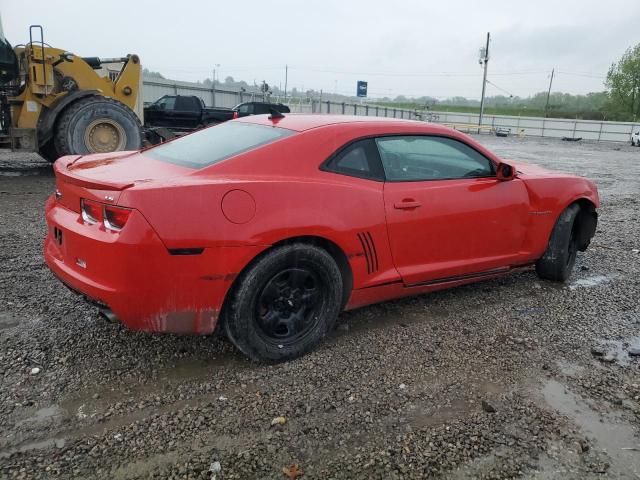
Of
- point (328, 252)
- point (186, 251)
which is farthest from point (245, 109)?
point (186, 251)

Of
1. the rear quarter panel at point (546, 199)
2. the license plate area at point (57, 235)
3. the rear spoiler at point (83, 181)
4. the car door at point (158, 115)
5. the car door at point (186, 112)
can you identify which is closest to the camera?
the rear spoiler at point (83, 181)

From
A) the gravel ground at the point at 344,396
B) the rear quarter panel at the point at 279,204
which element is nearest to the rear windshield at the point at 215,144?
the rear quarter panel at the point at 279,204

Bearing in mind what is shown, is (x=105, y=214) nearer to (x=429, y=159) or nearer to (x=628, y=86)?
(x=429, y=159)

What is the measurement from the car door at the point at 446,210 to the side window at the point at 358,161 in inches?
2.9

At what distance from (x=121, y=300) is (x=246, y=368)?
0.84 m

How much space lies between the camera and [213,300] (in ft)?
9.19

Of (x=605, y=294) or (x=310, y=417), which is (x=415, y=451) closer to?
(x=310, y=417)

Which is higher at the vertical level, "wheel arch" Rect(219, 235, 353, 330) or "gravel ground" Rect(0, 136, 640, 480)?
"wheel arch" Rect(219, 235, 353, 330)

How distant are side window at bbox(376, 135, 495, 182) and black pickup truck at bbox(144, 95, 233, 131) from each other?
40.8 ft

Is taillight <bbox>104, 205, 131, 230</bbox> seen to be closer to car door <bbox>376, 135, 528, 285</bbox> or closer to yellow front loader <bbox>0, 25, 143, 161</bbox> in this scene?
car door <bbox>376, 135, 528, 285</bbox>

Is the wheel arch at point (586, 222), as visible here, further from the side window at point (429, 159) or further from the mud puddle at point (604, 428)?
the mud puddle at point (604, 428)

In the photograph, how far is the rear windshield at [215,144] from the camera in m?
3.18

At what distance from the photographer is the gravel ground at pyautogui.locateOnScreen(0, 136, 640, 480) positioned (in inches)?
90.7

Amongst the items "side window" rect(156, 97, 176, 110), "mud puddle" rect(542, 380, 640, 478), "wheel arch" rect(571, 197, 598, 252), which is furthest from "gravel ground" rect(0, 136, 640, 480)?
"side window" rect(156, 97, 176, 110)
